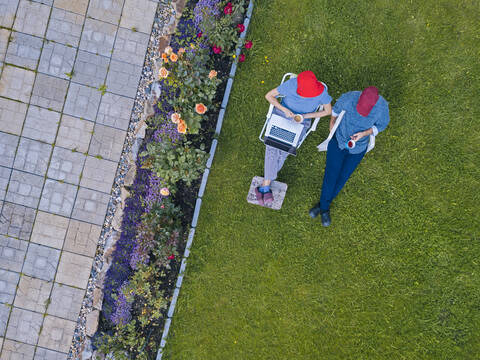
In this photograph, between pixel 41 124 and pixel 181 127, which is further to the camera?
pixel 41 124

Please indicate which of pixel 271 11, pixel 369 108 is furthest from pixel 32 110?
pixel 369 108

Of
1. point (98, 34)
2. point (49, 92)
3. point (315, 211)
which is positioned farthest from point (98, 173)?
point (315, 211)

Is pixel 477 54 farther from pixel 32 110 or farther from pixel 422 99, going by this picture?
pixel 32 110

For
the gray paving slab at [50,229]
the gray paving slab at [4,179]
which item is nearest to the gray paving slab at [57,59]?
the gray paving slab at [4,179]

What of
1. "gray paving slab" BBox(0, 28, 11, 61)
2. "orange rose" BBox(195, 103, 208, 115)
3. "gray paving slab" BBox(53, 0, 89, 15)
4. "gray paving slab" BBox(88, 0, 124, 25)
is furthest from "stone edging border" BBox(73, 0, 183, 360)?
"gray paving slab" BBox(0, 28, 11, 61)

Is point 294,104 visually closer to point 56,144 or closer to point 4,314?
point 56,144

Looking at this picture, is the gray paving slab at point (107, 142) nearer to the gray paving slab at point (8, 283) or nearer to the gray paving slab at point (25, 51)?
the gray paving slab at point (25, 51)
